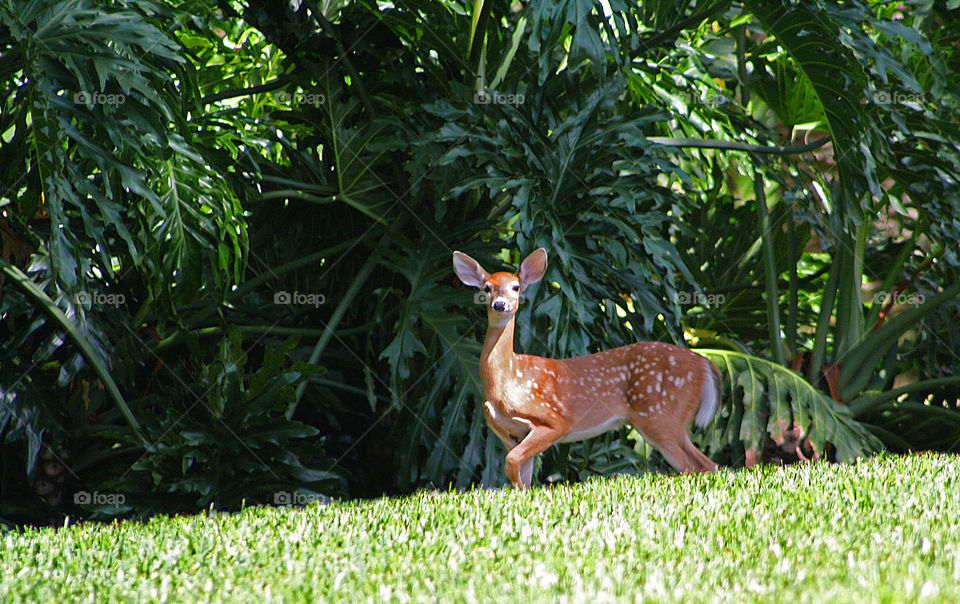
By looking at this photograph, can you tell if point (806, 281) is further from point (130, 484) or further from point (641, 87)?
point (130, 484)

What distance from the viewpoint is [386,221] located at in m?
5.73

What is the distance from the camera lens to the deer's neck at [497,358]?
13.4 ft

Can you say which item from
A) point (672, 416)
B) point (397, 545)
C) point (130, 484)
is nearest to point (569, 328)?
point (672, 416)

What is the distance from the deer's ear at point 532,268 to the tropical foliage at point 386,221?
0.38 metres

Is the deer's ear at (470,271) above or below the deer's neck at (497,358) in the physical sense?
above

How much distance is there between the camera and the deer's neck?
4094 mm

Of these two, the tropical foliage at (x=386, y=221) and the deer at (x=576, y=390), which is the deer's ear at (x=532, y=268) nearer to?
the deer at (x=576, y=390)

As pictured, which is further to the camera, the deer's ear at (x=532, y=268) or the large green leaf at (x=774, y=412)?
the large green leaf at (x=774, y=412)

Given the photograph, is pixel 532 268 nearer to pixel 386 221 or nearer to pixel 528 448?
pixel 528 448

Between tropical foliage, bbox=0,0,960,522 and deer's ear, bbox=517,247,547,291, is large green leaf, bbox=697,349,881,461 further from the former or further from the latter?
deer's ear, bbox=517,247,547,291

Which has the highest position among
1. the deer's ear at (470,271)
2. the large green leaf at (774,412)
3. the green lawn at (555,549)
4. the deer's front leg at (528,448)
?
the deer's ear at (470,271)

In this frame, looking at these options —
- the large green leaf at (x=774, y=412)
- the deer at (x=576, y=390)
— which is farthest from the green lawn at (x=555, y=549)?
the large green leaf at (x=774, y=412)

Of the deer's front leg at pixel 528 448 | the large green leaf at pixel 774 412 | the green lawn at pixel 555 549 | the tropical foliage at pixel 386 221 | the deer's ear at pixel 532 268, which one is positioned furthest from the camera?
the large green leaf at pixel 774 412

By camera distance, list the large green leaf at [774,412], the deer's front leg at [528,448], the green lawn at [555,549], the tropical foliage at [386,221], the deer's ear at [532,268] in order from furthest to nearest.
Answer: the large green leaf at [774,412], the tropical foliage at [386,221], the deer's ear at [532,268], the deer's front leg at [528,448], the green lawn at [555,549]
